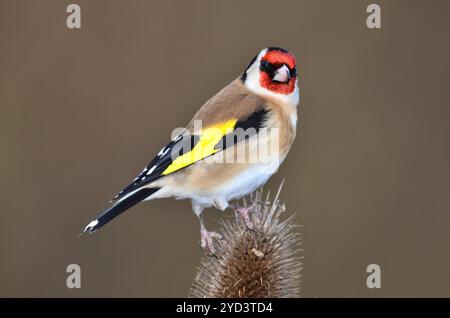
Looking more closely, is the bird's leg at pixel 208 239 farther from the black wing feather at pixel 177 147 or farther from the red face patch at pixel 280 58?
the red face patch at pixel 280 58

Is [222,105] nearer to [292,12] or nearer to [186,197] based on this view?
[186,197]

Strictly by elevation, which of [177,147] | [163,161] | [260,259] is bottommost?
[260,259]

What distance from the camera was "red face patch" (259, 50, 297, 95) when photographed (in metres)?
5.35

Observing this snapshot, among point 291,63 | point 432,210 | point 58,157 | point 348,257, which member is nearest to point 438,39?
point 432,210

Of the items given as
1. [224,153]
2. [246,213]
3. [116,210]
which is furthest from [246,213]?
[116,210]

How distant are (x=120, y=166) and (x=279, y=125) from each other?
2.60 meters

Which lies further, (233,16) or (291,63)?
(233,16)

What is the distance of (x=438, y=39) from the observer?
8344 millimetres

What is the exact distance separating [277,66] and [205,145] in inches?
32.8

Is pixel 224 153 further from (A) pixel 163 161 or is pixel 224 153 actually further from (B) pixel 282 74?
(B) pixel 282 74

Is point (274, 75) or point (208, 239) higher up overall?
point (274, 75)

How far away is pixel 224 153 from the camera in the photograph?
5.12 meters

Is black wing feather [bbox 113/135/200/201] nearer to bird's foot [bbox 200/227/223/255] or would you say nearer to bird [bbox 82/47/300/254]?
bird [bbox 82/47/300/254]

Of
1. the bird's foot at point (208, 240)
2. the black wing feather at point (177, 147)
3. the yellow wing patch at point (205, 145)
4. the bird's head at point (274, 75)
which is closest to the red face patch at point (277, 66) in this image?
the bird's head at point (274, 75)
